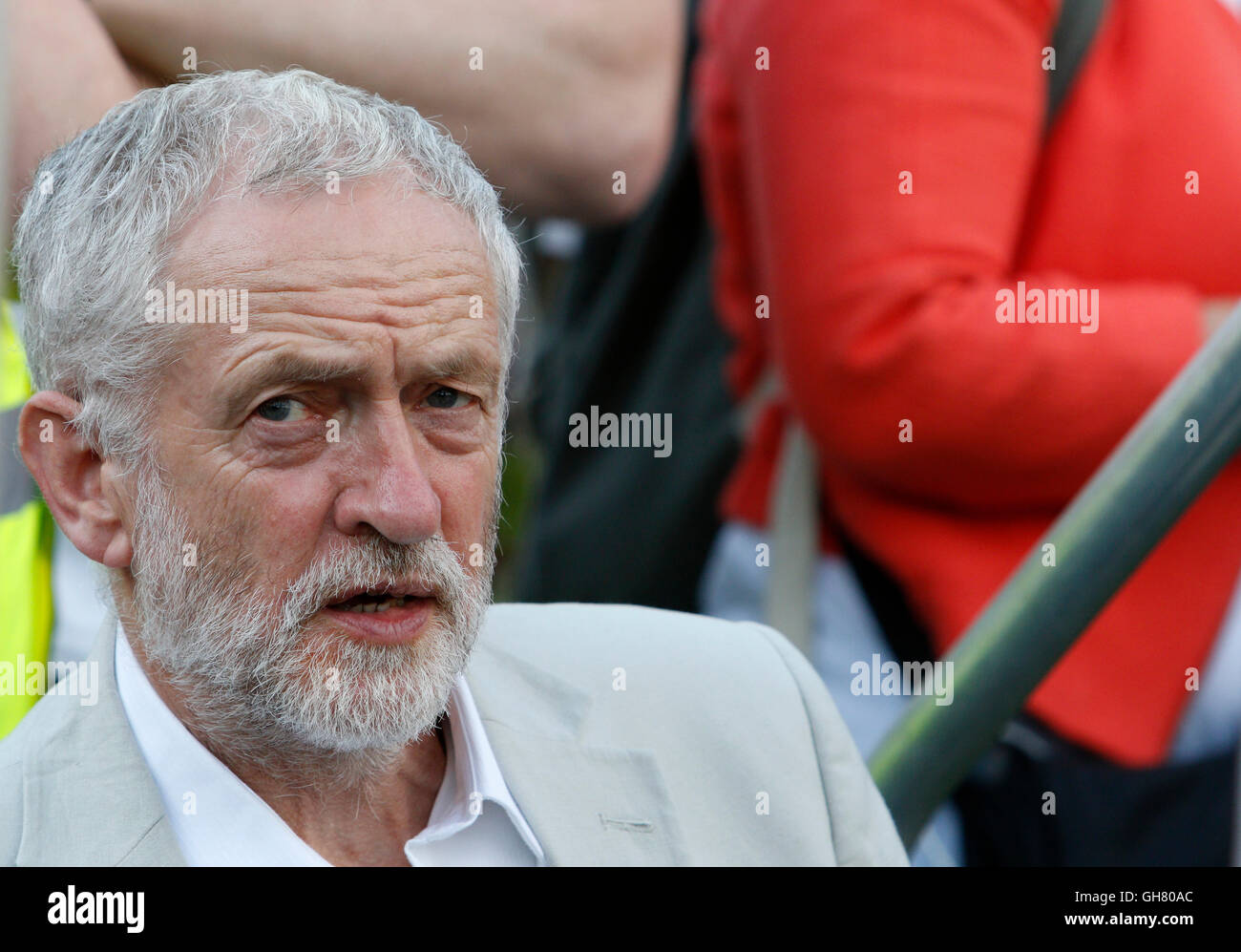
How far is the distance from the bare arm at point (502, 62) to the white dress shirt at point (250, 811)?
0.69 m

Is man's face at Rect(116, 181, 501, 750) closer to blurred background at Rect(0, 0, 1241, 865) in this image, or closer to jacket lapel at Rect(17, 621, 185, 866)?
jacket lapel at Rect(17, 621, 185, 866)

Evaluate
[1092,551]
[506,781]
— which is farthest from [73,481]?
[1092,551]

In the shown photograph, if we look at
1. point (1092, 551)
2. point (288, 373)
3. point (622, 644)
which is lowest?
point (622, 644)

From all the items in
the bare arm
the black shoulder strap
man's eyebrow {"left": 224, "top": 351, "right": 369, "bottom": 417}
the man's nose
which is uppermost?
the black shoulder strap

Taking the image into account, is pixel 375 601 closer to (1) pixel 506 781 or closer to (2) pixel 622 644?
(1) pixel 506 781

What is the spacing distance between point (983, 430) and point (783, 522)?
1.25 feet

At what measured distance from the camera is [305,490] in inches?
70.4

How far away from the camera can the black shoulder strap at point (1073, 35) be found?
2.62 m

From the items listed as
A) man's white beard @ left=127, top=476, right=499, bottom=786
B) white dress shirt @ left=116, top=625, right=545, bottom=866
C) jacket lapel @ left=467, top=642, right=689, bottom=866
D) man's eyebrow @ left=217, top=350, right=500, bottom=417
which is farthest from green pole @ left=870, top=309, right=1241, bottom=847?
man's eyebrow @ left=217, top=350, right=500, bottom=417

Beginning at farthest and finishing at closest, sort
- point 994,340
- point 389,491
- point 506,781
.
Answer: point 994,340 → point 506,781 → point 389,491

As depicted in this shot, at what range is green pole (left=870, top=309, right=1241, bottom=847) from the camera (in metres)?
2.06

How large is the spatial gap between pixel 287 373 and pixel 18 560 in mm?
443

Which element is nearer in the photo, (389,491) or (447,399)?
(389,491)
